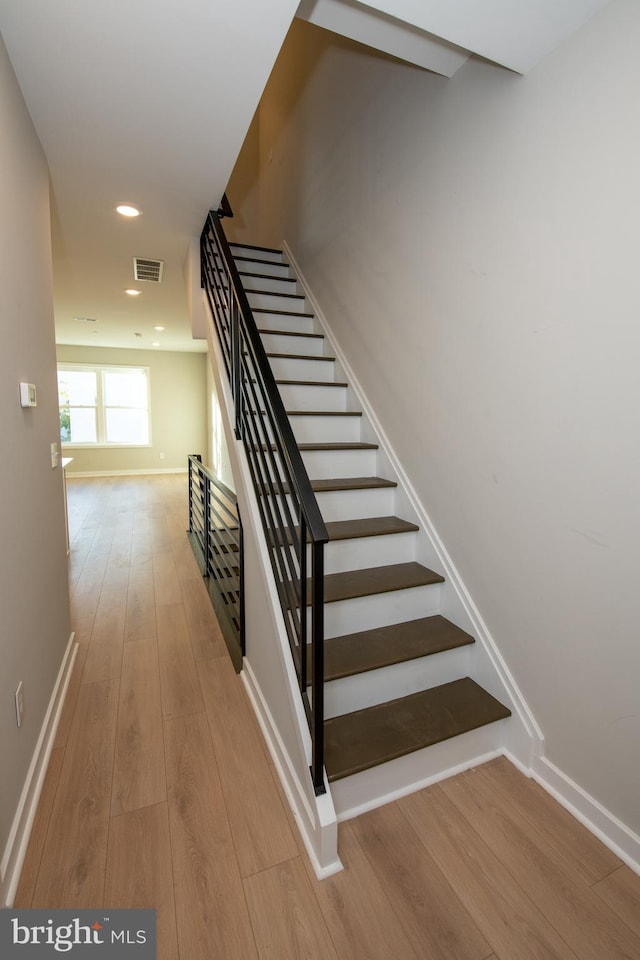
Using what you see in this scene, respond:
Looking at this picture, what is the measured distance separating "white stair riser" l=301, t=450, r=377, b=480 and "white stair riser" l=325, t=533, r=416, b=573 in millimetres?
516

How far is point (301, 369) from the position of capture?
3.00 meters

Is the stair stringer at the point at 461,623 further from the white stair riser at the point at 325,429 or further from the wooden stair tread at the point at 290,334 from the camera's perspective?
the wooden stair tread at the point at 290,334

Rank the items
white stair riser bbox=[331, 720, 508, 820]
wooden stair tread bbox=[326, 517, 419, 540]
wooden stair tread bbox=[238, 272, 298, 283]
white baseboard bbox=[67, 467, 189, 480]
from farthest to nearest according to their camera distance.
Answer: white baseboard bbox=[67, 467, 189, 480] → wooden stair tread bbox=[238, 272, 298, 283] → wooden stair tread bbox=[326, 517, 419, 540] → white stair riser bbox=[331, 720, 508, 820]

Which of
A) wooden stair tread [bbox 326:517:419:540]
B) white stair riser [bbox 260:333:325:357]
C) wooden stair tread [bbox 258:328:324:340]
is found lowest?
wooden stair tread [bbox 326:517:419:540]

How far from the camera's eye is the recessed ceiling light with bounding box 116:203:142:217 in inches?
104

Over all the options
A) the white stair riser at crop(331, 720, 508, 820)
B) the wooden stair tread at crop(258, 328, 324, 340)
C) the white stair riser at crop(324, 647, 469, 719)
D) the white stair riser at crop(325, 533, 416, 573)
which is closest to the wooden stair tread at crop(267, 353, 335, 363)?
the wooden stair tread at crop(258, 328, 324, 340)

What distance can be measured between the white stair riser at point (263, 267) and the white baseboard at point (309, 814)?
350cm

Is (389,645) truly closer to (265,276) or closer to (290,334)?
(290,334)

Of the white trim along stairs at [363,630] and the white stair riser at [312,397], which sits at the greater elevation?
the white stair riser at [312,397]

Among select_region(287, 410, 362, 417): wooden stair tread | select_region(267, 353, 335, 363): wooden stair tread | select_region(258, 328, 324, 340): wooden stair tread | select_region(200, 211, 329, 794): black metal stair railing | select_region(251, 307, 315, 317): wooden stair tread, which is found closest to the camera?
select_region(200, 211, 329, 794): black metal stair railing

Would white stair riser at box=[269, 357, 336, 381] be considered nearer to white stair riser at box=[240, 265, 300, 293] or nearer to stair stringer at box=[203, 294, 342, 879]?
stair stringer at box=[203, 294, 342, 879]

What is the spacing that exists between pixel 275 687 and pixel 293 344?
237 cm

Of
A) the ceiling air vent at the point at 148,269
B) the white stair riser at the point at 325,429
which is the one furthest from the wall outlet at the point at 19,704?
the ceiling air vent at the point at 148,269

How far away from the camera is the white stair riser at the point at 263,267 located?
12.3 feet
